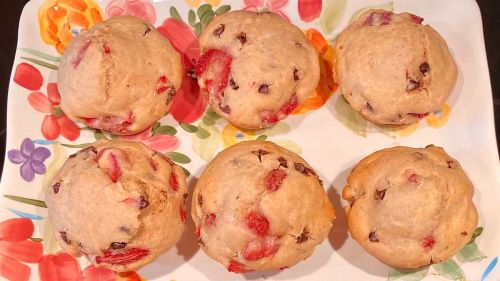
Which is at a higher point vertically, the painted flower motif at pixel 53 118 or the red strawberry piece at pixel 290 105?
the red strawberry piece at pixel 290 105

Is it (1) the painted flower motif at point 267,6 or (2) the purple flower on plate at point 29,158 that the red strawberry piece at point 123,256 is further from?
(1) the painted flower motif at point 267,6

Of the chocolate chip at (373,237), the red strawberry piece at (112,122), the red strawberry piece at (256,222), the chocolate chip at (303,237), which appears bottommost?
the chocolate chip at (373,237)

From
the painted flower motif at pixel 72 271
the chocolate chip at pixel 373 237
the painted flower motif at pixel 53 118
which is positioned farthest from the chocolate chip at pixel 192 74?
the chocolate chip at pixel 373 237

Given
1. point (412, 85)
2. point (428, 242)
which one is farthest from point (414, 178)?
point (412, 85)

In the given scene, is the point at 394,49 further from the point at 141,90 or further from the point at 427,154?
the point at 141,90

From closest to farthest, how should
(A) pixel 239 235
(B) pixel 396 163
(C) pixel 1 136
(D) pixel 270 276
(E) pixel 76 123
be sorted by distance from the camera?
(A) pixel 239 235 → (B) pixel 396 163 → (D) pixel 270 276 → (E) pixel 76 123 → (C) pixel 1 136

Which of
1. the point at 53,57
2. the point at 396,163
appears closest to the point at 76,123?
the point at 53,57

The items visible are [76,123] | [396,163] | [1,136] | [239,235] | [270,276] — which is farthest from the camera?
[1,136]
